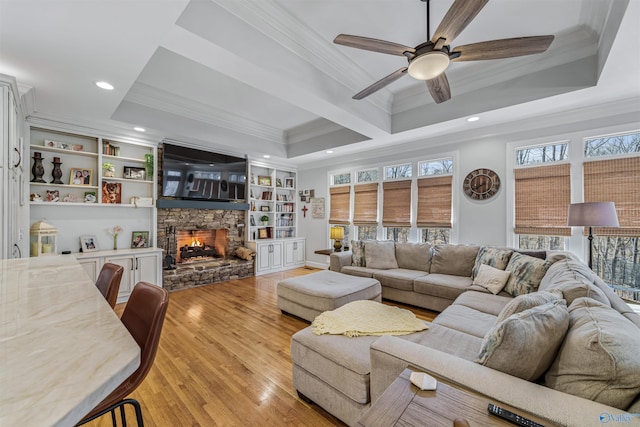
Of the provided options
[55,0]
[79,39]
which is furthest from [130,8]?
[79,39]

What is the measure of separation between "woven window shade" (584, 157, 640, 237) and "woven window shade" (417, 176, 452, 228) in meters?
1.71

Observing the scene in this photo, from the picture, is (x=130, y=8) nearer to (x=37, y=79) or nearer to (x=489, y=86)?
(x=37, y=79)

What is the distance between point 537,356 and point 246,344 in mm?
2391

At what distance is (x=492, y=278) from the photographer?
10.2 feet

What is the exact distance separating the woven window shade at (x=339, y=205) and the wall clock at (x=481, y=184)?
94.7 inches

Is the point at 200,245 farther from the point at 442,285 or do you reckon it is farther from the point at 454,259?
the point at 454,259

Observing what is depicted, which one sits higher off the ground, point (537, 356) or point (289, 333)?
point (537, 356)

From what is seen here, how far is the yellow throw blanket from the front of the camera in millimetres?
1903

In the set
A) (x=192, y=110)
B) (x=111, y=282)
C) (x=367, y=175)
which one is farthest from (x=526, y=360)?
(x=192, y=110)

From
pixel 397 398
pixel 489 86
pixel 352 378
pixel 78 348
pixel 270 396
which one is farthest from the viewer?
pixel 489 86

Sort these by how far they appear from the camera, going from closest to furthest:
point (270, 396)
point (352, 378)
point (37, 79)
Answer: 1. point (352, 378)
2. point (270, 396)
3. point (37, 79)

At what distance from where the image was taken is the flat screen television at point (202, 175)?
4613 millimetres

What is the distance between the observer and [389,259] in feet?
14.2

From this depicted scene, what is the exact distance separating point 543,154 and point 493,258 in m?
1.78
